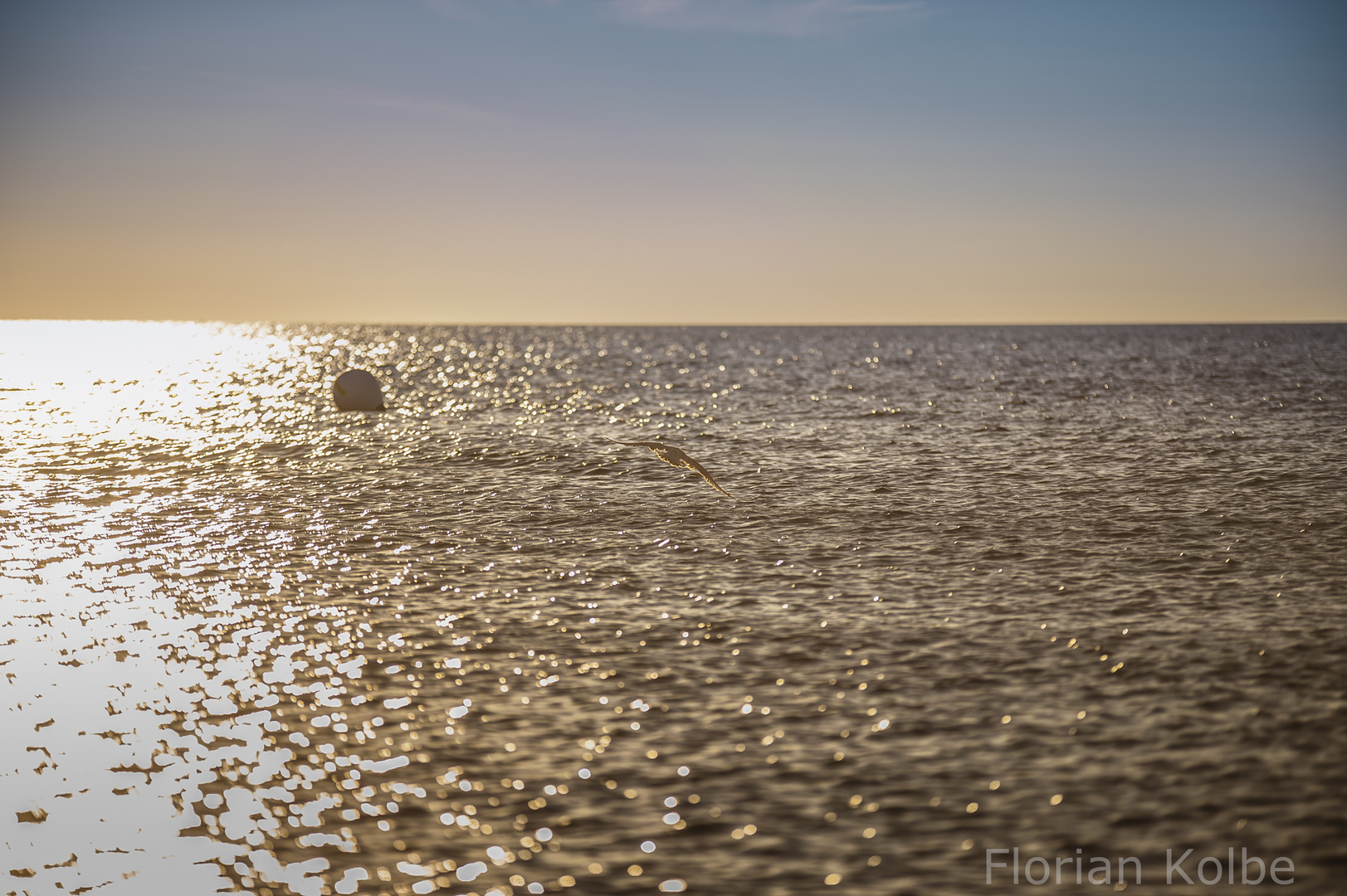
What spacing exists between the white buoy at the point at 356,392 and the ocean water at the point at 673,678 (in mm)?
16774

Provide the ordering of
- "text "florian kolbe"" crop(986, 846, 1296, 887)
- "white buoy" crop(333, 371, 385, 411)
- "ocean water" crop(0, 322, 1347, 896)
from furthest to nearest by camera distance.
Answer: "white buoy" crop(333, 371, 385, 411)
"ocean water" crop(0, 322, 1347, 896)
"text "florian kolbe"" crop(986, 846, 1296, 887)

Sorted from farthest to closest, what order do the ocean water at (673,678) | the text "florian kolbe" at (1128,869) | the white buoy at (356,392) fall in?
1. the white buoy at (356,392)
2. the ocean water at (673,678)
3. the text "florian kolbe" at (1128,869)

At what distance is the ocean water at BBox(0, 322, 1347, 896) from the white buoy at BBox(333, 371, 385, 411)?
1677 cm

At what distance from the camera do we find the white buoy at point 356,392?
39.9 meters

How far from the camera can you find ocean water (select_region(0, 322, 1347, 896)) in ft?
20.9

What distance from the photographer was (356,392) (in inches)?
1575

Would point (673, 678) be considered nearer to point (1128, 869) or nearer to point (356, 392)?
point (1128, 869)

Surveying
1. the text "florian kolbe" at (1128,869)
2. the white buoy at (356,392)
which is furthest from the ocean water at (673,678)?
the white buoy at (356,392)

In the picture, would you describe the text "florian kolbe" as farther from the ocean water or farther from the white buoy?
the white buoy

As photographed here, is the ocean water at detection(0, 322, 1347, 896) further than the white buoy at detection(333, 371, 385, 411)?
No

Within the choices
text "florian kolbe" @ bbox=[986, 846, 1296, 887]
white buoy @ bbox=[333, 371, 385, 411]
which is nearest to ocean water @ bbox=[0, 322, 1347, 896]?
text "florian kolbe" @ bbox=[986, 846, 1296, 887]

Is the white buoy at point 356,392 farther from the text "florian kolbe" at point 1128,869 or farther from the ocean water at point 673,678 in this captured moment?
the text "florian kolbe" at point 1128,869

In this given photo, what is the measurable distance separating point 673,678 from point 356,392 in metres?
33.4

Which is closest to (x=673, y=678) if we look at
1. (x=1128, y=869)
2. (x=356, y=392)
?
(x=1128, y=869)
